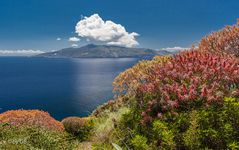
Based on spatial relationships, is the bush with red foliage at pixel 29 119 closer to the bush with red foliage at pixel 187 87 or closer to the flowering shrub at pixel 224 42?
the bush with red foliage at pixel 187 87

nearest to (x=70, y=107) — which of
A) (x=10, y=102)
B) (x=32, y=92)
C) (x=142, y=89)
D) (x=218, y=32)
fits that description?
(x=10, y=102)

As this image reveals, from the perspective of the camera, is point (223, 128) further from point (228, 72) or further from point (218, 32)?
point (218, 32)

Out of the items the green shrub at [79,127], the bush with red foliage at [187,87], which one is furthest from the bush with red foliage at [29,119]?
the bush with red foliage at [187,87]

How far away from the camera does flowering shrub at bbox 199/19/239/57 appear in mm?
15430

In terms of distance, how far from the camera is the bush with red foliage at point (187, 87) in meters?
6.21

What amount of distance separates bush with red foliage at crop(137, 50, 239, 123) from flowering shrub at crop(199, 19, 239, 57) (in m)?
8.44

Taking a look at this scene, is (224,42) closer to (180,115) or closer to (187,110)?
(187,110)

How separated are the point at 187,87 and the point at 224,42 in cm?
1034

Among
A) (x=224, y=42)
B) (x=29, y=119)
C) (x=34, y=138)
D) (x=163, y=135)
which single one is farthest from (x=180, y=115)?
(x=224, y=42)

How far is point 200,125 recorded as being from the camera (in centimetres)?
537

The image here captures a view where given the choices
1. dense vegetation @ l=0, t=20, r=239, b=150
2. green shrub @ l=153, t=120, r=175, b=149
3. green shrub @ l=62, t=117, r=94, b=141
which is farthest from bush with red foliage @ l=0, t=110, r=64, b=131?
green shrub @ l=153, t=120, r=175, b=149

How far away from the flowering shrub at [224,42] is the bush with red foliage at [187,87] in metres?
8.44

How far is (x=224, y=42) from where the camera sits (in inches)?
620

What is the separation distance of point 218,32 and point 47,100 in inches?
1995
